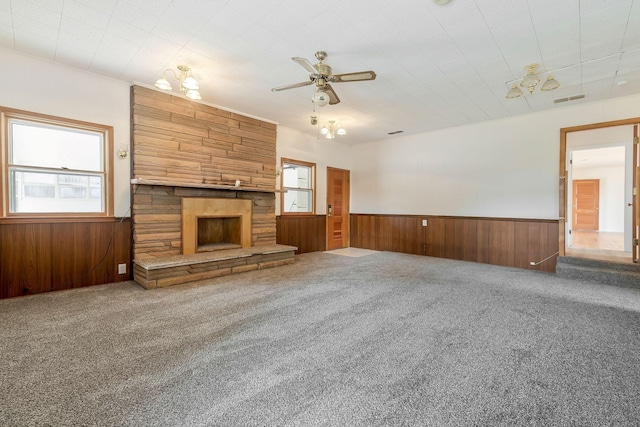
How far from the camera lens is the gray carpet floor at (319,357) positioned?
1493 millimetres

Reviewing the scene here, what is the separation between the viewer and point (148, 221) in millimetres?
4180

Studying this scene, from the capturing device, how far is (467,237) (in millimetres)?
5980

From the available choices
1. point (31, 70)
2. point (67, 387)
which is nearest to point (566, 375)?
point (67, 387)

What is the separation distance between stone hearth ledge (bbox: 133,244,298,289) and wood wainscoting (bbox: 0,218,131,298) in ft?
1.20

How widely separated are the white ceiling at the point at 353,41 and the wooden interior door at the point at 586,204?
7.71 m

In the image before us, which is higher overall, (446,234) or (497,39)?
(497,39)

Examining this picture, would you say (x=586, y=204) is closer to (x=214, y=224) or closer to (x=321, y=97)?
(x=321, y=97)

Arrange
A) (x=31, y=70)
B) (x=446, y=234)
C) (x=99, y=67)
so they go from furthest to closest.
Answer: (x=446, y=234), (x=99, y=67), (x=31, y=70)

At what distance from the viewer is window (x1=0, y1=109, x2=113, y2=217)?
11.1 ft

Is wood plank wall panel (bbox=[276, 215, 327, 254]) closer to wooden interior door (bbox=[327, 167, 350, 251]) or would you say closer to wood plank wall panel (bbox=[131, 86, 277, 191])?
wooden interior door (bbox=[327, 167, 350, 251])

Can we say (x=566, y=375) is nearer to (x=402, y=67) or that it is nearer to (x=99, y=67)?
(x=402, y=67)

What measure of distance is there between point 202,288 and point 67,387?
2.05 meters

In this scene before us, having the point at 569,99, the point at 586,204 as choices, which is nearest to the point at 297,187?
the point at 569,99

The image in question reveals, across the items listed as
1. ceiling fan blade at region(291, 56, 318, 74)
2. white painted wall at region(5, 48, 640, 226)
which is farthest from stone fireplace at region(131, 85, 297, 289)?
ceiling fan blade at region(291, 56, 318, 74)
